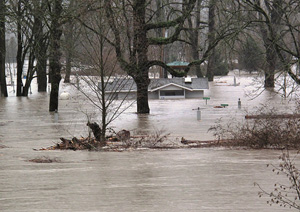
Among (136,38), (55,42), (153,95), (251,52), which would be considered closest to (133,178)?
(136,38)

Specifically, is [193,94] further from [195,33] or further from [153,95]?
[195,33]

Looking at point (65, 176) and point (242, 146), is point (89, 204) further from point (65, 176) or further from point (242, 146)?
point (242, 146)

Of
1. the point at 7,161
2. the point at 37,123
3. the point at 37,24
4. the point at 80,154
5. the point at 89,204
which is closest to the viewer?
the point at 89,204

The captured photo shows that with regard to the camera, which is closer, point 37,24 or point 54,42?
point 54,42

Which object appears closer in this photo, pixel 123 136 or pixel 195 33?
pixel 123 136

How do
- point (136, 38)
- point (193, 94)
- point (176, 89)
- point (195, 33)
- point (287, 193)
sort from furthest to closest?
point (195, 33) → point (193, 94) → point (176, 89) → point (136, 38) → point (287, 193)

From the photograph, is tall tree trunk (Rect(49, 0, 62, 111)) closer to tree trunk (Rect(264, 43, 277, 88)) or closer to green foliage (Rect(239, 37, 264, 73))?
green foliage (Rect(239, 37, 264, 73))

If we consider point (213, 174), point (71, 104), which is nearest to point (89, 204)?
point (213, 174)

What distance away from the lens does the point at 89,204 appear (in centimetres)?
1191

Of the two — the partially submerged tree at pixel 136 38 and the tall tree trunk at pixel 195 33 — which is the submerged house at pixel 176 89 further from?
the partially submerged tree at pixel 136 38

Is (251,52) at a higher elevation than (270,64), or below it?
higher

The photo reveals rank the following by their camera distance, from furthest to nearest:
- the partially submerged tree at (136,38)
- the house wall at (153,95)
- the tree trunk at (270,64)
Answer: the house wall at (153,95)
the partially submerged tree at (136,38)
the tree trunk at (270,64)

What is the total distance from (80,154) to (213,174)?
17.7 ft

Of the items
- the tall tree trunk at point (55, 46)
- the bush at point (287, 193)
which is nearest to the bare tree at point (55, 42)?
the tall tree trunk at point (55, 46)
